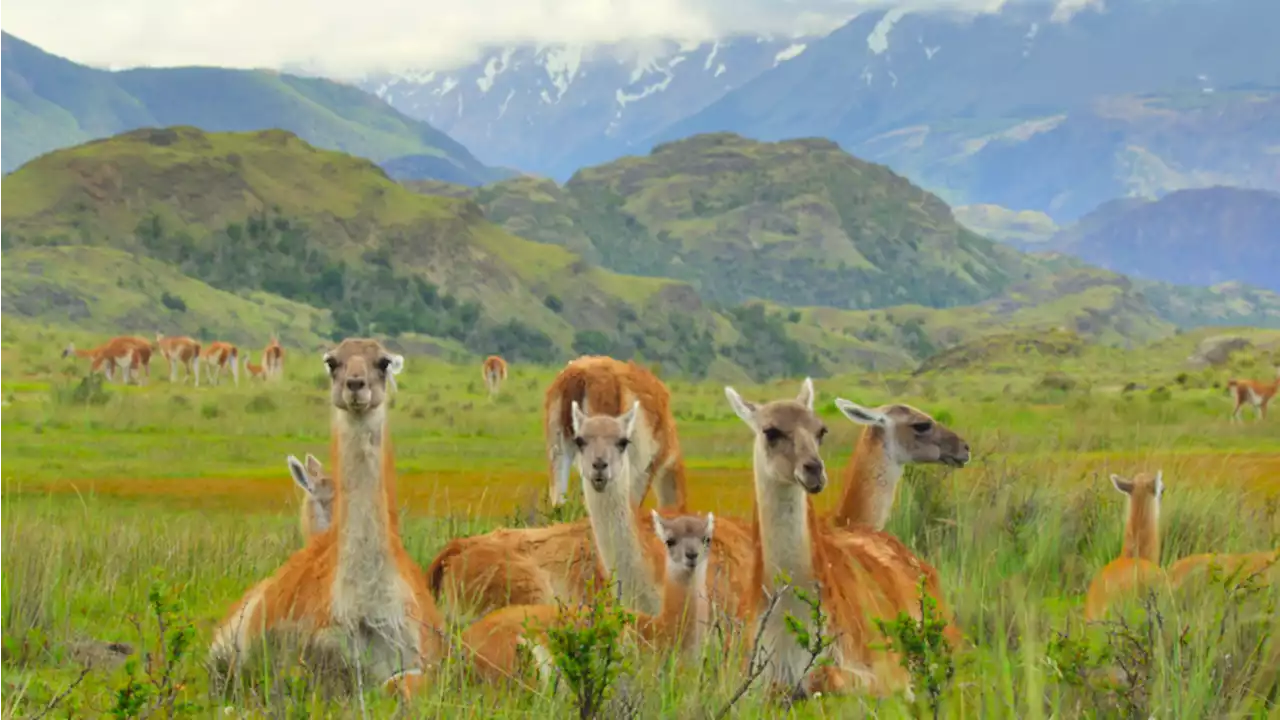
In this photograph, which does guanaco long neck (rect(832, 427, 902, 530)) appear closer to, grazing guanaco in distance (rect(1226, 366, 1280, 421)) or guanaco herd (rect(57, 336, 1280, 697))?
guanaco herd (rect(57, 336, 1280, 697))

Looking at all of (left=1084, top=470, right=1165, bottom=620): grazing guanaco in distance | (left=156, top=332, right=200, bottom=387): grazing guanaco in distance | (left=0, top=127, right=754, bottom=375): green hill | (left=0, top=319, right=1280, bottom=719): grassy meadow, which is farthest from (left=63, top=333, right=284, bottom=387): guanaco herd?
(left=0, top=127, right=754, bottom=375): green hill

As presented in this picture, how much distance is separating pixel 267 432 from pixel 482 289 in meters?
94.3

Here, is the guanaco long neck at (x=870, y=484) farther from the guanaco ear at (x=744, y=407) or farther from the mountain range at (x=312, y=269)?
the mountain range at (x=312, y=269)

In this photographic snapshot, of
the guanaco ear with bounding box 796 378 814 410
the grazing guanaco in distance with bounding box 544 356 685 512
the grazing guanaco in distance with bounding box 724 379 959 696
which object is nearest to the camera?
the grazing guanaco in distance with bounding box 724 379 959 696

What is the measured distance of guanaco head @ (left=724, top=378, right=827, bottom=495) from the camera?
663 centimetres

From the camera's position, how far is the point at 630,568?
8500 millimetres

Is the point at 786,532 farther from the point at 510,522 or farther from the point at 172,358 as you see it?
the point at 172,358

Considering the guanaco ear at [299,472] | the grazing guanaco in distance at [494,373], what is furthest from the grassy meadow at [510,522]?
the grazing guanaco in distance at [494,373]

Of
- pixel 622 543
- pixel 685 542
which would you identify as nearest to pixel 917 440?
pixel 622 543

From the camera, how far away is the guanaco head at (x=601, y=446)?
839 centimetres

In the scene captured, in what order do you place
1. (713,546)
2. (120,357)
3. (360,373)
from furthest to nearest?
(120,357)
(713,546)
(360,373)

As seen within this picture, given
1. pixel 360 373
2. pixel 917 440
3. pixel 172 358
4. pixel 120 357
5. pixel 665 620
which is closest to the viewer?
pixel 360 373

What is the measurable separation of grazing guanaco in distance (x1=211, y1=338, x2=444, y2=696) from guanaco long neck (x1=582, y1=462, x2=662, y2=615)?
1639 mm

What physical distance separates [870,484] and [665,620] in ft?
10.3
